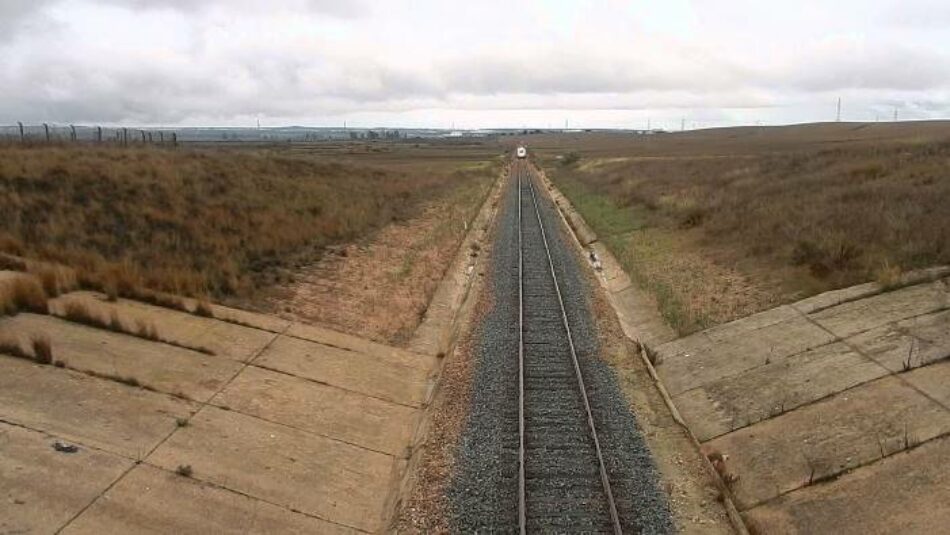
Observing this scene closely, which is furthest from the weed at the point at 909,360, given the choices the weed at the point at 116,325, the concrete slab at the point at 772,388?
the weed at the point at 116,325

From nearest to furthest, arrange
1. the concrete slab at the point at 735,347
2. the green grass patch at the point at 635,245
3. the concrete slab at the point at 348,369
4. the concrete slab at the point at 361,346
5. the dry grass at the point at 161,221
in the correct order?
the concrete slab at the point at 348,369, the concrete slab at the point at 735,347, the concrete slab at the point at 361,346, the dry grass at the point at 161,221, the green grass patch at the point at 635,245

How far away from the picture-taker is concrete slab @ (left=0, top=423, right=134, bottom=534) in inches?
286

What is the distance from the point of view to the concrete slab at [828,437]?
361 inches

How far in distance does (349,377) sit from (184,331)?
3372 millimetres

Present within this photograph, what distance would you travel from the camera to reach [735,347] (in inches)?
558

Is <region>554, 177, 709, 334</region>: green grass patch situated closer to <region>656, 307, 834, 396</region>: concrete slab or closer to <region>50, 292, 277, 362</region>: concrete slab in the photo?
<region>656, 307, 834, 396</region>: concrete slab

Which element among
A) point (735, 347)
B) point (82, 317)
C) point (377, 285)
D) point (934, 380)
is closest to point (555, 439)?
point (735, 347)

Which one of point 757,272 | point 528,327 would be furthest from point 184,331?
point 757,272

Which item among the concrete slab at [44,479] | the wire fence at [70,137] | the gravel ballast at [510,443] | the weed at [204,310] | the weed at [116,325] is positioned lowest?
the gravel ballast at [510,443]

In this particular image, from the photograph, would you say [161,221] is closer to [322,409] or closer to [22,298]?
[22,298]

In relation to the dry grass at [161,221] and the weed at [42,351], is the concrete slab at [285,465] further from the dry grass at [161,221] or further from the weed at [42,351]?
the dry grass at [161,221]

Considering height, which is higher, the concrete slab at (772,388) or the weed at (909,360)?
the weed at (909,360)

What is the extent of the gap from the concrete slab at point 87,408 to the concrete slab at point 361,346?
172 inches

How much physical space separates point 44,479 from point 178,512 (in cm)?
156
